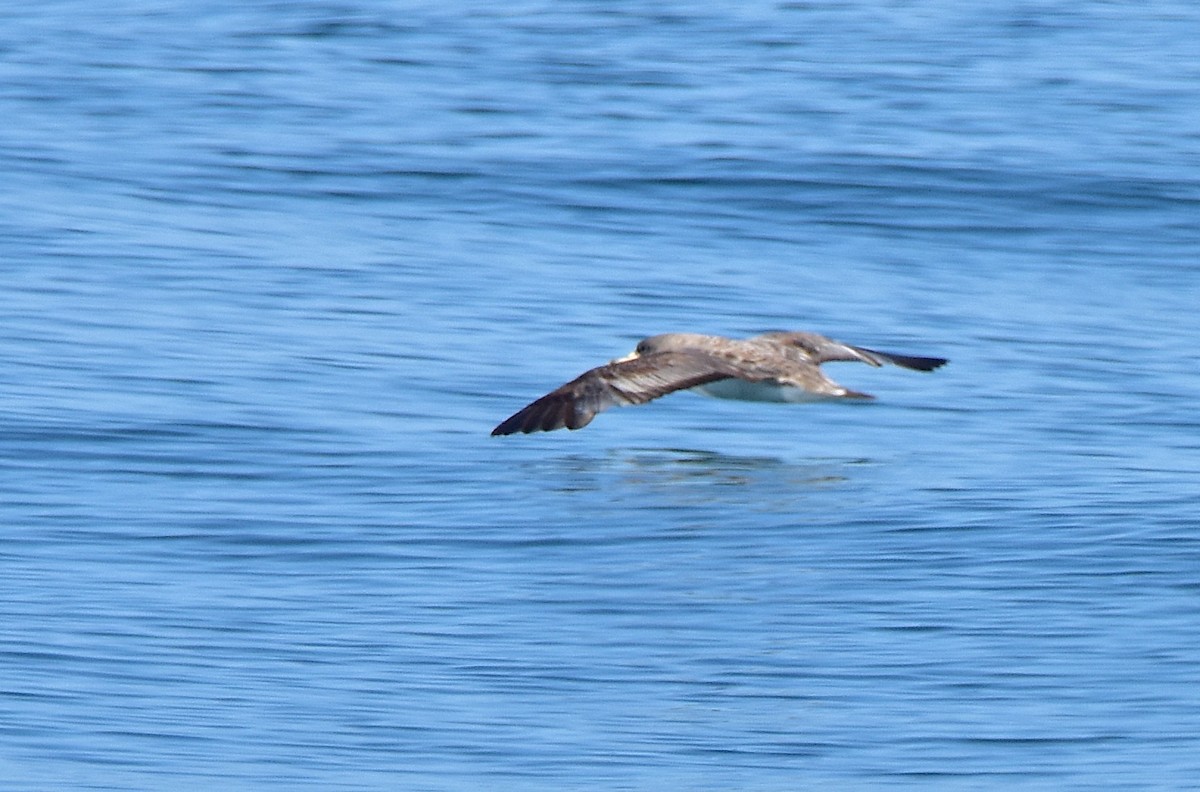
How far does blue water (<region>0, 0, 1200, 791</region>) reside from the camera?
27.0 ft

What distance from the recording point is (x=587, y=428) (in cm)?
1346

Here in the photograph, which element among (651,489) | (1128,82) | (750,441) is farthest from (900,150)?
(651,489)

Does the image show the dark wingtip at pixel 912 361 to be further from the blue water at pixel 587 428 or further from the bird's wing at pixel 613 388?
the bird's wing at pixel 613 388

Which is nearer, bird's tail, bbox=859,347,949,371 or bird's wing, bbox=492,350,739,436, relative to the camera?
bird's wing, bbox=492,350,739,436

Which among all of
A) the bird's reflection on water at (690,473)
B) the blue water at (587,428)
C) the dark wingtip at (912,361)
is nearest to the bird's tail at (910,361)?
the dark wingtip at (912,361)

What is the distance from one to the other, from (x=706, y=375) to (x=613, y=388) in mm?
566

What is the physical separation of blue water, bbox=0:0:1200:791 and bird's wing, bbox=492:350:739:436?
34 cm

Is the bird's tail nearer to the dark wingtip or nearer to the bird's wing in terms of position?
the dark wingtip

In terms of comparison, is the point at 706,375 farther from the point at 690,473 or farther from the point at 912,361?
the point at 912,361

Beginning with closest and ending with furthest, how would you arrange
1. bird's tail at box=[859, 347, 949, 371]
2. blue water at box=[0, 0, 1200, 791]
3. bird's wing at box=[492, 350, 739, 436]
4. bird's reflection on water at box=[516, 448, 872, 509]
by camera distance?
blue water at box=[0, 0, 1200, 791], bird's reflection on water at box=[516, 448, 872, 509], bird's wing at box=[492, 350, 739, 436], bird's tail at box=[859, 347, 949, 371]

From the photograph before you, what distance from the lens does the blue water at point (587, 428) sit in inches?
324

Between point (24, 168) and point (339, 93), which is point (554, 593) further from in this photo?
point (339, 93)

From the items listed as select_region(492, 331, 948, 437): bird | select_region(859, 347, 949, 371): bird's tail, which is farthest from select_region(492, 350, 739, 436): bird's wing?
select_region(859, 347, 949, 371): bird's tail

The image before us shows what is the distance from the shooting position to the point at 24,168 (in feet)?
66.1
